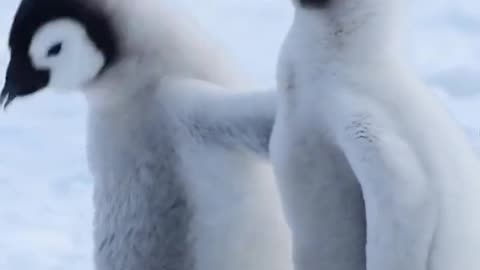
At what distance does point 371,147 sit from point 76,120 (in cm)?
199

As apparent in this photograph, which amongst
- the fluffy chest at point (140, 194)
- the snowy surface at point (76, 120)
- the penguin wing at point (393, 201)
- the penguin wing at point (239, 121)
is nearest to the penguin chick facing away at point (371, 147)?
the penguin wing at point (393, 201)

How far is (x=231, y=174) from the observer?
5.14ft

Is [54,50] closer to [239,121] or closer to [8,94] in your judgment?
[8,94]

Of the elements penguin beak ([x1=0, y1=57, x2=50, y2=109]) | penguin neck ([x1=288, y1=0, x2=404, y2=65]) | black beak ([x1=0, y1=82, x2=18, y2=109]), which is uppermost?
penguin neck ([x1=288, y1=0, x2=404, y2=65])

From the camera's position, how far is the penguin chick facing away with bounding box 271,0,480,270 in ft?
4.05

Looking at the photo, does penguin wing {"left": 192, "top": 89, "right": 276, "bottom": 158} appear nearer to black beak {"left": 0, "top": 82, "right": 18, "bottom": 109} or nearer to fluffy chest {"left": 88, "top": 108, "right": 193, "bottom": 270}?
fluffy chest {"left": 88, "top": 108, "right": 193, "bottom": 270}

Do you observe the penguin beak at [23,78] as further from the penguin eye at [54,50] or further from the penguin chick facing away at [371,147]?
the penguin chick facing away at [371,147]

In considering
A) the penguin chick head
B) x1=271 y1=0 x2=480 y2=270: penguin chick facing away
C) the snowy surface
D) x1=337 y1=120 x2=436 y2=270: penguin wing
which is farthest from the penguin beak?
the snowy surface

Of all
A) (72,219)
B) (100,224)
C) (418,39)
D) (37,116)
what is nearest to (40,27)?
(100,224)

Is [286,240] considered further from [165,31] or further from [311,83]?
[311,83]

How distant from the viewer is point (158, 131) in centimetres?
158

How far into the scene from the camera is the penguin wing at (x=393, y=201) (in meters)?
1.23

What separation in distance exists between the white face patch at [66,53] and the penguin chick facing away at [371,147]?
0.27 meters

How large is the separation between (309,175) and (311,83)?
0.08 m
